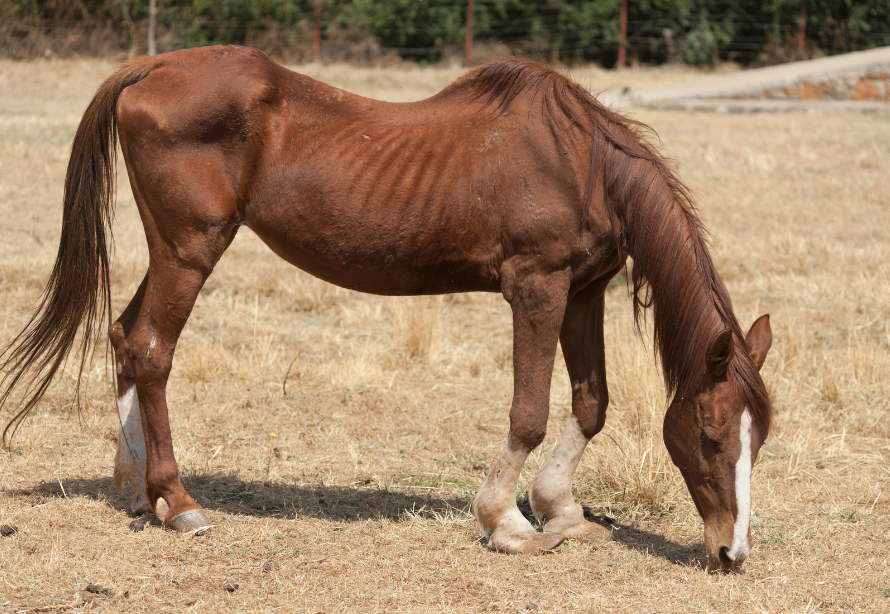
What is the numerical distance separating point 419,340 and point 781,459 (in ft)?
8.20

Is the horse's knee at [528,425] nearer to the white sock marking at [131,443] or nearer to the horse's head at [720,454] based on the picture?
the horse's head at [720,454]

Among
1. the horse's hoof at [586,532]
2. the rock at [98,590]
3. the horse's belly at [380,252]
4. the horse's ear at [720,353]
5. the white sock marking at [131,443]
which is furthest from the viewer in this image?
the white sock marking at [131,443]

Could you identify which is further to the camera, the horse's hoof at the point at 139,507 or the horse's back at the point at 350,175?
the horse's hoof at the point at 139,507

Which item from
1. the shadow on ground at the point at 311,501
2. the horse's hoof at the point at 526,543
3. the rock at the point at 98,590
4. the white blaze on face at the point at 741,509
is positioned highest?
the white blaze on face at the point at 741,509

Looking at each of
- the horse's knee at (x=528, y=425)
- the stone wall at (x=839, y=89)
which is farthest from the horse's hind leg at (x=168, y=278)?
the stone wall at (x=839, y=89)

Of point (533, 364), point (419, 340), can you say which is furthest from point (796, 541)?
point (419, 340)

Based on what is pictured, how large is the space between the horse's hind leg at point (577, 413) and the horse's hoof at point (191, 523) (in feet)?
4.90

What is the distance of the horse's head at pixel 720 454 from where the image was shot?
11.4 feet

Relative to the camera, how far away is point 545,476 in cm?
411

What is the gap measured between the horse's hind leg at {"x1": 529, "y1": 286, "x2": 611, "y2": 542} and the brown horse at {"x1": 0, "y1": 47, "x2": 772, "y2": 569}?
0.7 inches

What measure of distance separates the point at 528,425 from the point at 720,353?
2.82 feet

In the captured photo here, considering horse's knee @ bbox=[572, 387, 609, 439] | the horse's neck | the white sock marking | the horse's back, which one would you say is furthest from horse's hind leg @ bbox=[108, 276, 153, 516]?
the horse's neck

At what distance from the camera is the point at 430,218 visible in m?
3.82

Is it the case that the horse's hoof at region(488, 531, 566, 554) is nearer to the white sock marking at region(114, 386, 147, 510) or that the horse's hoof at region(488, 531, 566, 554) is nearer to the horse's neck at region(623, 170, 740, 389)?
the horse's neck at region(623, 170, 740, 389)
